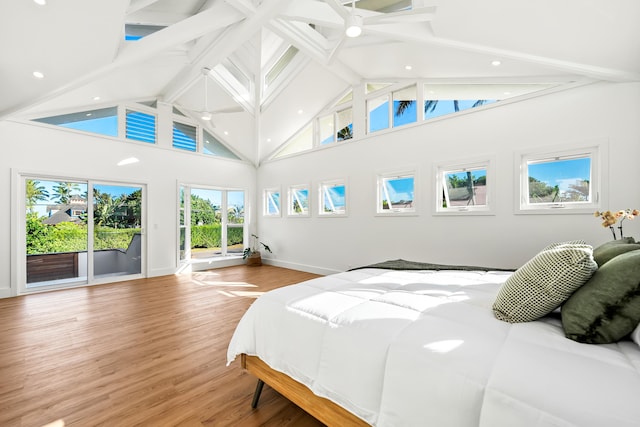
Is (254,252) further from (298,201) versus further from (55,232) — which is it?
(55,232)

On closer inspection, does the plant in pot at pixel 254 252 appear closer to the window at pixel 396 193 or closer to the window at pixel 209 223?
the window at pixel 209 223

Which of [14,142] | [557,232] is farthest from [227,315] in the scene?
[14,142]

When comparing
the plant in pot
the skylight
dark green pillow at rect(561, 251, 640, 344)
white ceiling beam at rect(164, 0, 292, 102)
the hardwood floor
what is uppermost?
the skylight

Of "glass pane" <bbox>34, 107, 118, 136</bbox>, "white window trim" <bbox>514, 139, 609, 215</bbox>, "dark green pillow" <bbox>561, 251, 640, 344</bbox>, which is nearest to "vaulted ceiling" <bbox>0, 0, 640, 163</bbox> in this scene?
"glass pane" <bbox>34, 107, 118, 136</bbox>

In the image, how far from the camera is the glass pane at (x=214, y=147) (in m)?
6.69

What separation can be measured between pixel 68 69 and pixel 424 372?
4609 millimetres

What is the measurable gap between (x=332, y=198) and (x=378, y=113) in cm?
193

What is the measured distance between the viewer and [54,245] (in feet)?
15.5

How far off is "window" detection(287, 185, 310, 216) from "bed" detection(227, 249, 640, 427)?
466cm

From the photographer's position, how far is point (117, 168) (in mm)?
5285

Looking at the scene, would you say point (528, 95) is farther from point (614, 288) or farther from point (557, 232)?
point (614, 288)

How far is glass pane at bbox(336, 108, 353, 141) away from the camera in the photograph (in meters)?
5.68

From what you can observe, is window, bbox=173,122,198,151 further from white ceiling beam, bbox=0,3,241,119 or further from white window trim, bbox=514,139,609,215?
white window trim, bbox=514,139,609,215

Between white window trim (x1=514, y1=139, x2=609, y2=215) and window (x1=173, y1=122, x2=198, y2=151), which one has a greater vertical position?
window (x1=173, y1=122, x2=198, y2=151)
